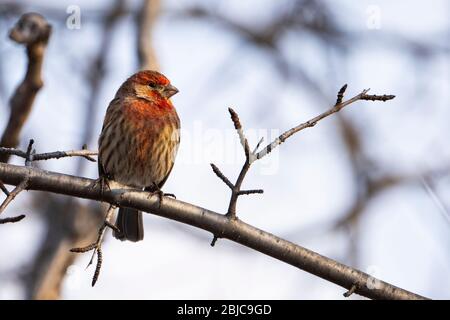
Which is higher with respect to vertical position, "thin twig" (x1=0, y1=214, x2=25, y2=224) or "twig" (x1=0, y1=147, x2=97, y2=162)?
"twig" (x1=0, y1=147, x2=97, y2=162)

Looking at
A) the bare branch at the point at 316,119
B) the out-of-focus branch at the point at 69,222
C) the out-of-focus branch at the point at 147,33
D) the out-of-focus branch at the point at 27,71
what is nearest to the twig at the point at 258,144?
the bare branch at the point at 316,119

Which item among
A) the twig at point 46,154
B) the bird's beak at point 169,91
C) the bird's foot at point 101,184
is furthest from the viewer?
the bird's beak at point 169,91

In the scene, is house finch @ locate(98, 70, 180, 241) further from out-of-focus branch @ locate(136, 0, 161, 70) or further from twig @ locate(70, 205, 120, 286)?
twig @ locate(70, 205, 120, 286)

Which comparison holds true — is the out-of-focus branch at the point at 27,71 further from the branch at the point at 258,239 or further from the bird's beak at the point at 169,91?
the bird's beak at the point at 169,91

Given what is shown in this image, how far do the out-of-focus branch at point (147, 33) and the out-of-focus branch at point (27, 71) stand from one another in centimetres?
305

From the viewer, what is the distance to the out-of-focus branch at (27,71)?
6.25 metres

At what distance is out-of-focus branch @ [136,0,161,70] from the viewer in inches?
375

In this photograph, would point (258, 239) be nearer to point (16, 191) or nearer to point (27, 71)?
point (16, 191)

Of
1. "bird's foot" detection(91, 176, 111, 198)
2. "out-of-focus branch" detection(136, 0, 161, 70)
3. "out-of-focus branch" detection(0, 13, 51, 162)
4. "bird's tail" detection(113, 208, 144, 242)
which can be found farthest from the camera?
"out-of-focus branch" detection(136, 0, 161, 70)

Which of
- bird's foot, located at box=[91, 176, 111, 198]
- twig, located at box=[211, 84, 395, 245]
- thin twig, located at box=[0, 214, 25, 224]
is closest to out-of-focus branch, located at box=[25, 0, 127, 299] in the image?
bird's foot, located at box=[91, 176, 111, 198]

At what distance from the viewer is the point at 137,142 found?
7547 mm

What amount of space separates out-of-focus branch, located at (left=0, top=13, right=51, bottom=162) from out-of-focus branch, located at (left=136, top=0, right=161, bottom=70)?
3052 mm
